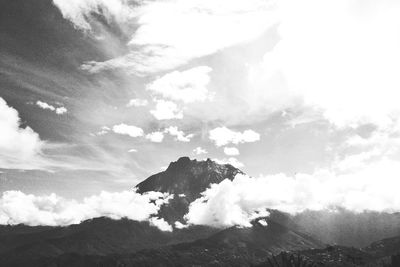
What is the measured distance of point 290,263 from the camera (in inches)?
819
